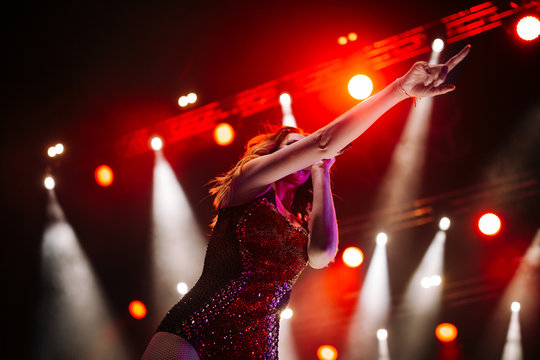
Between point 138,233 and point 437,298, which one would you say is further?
point 138,233

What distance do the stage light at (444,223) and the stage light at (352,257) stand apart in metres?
0.82

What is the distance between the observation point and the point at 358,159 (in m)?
4.61

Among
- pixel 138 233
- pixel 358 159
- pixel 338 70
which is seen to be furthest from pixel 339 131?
pixel 138 233

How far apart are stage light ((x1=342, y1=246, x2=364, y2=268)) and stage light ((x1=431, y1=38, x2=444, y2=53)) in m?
2.04

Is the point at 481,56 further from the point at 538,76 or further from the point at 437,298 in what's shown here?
the point at 437,298

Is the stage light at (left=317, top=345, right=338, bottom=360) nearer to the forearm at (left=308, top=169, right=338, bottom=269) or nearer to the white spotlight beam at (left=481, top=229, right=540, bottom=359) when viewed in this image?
the white spotlight beam at (left=481, top=229, right=540, bottom=359)

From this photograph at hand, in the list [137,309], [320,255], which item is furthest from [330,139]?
[137,309]

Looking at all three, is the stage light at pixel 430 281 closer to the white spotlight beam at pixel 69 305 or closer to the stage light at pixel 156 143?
the stage light at pixel 156 143

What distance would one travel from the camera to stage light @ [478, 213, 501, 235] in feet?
14.3

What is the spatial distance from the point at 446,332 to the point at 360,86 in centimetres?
256

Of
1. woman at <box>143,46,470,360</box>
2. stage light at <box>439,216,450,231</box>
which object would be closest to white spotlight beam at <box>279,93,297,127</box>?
stage light at <box>439,216,450,231</box>

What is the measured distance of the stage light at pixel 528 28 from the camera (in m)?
3.75

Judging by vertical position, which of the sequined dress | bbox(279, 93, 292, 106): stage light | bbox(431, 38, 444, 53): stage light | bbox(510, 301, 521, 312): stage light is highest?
bbox(431, 38, 444, 53): stage light

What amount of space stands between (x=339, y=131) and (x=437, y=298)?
3800mm
